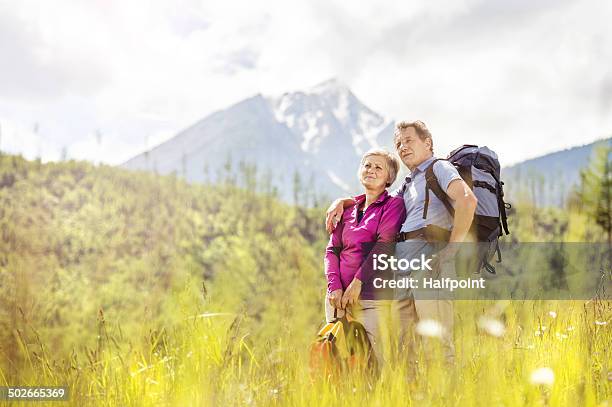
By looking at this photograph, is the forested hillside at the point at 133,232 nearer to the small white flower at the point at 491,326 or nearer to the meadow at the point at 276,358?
the meadow at the point at 276,358

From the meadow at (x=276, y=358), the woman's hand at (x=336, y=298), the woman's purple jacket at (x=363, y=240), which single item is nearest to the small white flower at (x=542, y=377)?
the meadow at (x=276, y=358)

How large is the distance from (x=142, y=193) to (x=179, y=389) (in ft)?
60.9

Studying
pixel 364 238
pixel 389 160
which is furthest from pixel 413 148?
pixel 364 238

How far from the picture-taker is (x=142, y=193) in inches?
799

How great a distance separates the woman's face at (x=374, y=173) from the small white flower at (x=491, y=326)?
0.97 meters

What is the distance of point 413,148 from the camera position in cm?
353

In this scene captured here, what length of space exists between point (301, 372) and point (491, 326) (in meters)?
0.98

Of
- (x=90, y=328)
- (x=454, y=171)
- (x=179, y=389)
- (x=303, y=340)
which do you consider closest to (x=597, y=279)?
(x=454, y=171)

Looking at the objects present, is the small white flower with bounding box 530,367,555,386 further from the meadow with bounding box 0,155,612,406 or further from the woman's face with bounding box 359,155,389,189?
the woman's face with bounding box 359,155,389,189

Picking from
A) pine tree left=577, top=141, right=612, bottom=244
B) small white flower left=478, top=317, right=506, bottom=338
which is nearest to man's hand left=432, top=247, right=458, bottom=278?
small white flower left=478, top=317, right=506, bottom=338

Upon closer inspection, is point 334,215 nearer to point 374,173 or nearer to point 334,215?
point 334,215

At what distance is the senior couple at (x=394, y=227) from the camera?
317cm

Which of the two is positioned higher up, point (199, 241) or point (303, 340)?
point (199, 241)

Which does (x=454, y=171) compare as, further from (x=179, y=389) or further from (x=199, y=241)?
(x=199, y=241)
